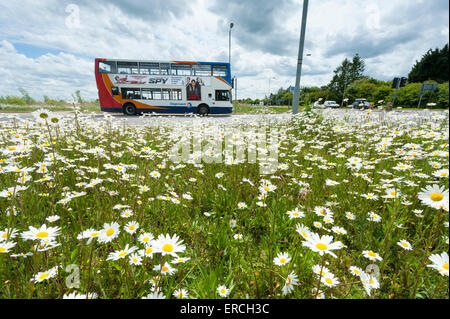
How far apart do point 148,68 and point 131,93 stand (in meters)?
2.49

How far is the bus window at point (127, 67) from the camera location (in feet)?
47.5

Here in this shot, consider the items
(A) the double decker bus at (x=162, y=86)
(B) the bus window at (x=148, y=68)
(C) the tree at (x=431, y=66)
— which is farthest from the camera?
(C) the tree at (x=431, y=66)

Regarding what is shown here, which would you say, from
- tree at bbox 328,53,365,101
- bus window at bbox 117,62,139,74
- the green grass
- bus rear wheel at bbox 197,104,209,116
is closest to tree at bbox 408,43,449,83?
tree at bbox 328,53,365,101

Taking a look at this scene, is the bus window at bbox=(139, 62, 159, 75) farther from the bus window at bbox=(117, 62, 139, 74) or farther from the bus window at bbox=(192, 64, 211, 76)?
the bus window at bbox=(192, 64, 211, 76)

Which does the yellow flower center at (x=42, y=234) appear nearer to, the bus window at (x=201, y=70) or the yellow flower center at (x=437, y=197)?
the yellow flower center at (x=437, y=197)

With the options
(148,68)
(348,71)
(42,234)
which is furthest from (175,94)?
(348,71)

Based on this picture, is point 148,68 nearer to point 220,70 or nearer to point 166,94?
point 166,94

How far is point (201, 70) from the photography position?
1554cm

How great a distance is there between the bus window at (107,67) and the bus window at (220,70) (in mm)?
7772

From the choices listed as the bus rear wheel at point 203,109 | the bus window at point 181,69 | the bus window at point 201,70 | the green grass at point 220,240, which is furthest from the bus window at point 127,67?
the green grass at point 220,240

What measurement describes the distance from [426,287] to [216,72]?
1671cm

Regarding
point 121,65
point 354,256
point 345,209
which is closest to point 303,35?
point 345,209

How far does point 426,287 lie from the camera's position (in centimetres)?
126
